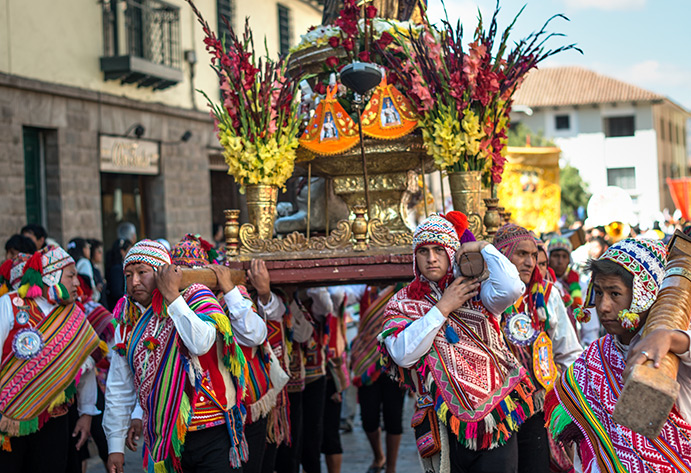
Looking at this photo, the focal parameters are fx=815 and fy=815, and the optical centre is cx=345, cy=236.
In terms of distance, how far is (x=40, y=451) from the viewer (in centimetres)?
499

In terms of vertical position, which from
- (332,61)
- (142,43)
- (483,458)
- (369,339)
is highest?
(142,43)

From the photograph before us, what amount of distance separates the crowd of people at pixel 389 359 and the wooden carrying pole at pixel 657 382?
0.08 m

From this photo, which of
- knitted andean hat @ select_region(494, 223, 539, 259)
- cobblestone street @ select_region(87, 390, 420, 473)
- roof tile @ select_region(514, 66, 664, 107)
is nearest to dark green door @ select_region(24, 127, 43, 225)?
cobblestone street @ select_region(87, 390, 420, 473)

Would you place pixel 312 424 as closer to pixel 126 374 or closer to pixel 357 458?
pixel 357 458

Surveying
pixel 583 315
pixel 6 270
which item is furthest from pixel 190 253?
pixel 583 315

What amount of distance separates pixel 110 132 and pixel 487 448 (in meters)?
11.1

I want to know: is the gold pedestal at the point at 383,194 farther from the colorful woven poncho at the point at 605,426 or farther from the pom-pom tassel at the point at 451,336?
the colorful woven poncho at the point at 605,426

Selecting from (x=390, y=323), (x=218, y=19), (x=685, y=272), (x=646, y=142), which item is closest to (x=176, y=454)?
(x=390, y=323)

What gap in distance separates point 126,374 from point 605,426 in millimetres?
2500

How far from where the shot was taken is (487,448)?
3.85m

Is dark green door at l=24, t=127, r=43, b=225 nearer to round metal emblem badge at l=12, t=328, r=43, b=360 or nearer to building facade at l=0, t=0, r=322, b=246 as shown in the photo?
building facade at l=0, t=0, r=322, b=246

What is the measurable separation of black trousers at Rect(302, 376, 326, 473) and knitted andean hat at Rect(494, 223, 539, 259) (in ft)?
6.95

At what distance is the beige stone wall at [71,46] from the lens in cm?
1162

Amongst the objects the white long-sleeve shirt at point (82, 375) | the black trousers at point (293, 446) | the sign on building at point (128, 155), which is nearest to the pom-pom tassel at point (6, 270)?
the white long-sleeve shirt at point (82, 375)
